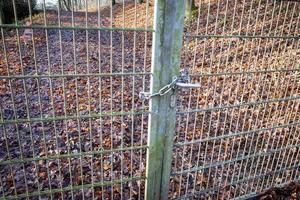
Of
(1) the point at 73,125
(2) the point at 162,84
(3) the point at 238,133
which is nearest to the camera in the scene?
(2) the point at 162,84

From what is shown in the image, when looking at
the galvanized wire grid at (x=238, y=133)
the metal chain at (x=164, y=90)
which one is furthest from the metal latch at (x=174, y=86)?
the galvanized wire grid at (x=238, y=133)

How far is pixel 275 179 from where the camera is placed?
381cm

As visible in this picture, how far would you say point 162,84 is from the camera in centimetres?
234

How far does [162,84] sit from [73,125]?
2997mm

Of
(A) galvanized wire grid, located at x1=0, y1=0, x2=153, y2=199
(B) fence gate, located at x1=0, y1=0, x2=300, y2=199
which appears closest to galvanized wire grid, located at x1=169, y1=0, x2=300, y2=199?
(B) fence gate, located at x1=0, y1=0, x2=300, y2=199

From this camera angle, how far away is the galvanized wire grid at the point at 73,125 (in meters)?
2.07

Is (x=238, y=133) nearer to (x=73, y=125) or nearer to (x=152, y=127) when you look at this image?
(x=152, y=127)

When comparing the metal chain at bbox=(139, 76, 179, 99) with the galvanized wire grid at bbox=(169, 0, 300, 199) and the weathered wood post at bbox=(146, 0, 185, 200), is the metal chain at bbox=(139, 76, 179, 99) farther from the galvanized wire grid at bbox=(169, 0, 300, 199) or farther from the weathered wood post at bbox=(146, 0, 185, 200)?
the galvanized wire grid at bbox=(169, 0, 300, 199)

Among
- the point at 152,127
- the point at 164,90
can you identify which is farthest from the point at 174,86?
the point at 152,127

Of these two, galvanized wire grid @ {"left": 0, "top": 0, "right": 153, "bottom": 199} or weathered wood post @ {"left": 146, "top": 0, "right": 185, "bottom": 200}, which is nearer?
galvanized wire grid @ {"left": 0, "top": 0, "right": 153, "bottom": 199}

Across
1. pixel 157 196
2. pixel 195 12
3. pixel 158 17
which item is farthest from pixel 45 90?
pixel 195 12

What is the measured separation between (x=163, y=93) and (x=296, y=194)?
2441 mm

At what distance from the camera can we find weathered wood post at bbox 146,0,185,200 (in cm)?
219

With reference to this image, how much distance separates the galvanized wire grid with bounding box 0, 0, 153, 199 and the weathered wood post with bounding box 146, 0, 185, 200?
88 millimetres
